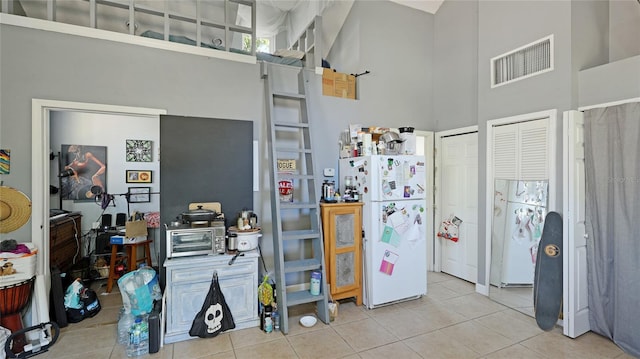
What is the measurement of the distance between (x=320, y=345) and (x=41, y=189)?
292 cm

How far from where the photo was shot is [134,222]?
375cm

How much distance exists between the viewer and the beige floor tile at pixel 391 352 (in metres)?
2.40

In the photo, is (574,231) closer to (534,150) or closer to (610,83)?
(534,150)

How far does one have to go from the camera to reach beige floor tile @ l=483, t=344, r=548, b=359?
7.85ft

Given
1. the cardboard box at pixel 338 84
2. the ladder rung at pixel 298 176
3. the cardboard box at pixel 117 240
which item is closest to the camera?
the ladder rung at pixel 298 176

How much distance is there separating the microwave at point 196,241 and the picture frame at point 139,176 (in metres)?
2.35

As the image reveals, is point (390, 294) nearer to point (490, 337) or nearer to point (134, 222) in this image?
point (490, 337)

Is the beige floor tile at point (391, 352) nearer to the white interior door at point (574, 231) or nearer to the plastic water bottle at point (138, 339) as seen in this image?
the white interior door at point (574, 231)

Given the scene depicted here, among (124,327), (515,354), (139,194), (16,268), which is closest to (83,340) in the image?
(124,327)

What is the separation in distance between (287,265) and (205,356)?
1.05 metres

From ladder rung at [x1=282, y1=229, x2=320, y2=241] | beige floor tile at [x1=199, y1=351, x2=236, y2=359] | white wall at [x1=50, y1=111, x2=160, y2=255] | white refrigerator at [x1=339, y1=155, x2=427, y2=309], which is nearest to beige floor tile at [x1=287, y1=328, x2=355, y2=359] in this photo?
beige floor tile at [x1=199, y1=351, x2=236, y2=359]

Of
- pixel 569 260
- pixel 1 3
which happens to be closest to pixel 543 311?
pixel 569 260

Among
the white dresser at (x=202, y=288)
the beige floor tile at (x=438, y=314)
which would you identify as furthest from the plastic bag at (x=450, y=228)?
the white dresser at (x=202, y=288)

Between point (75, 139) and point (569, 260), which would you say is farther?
point (75, 139)
